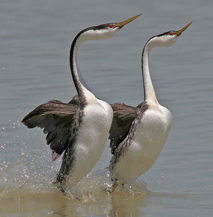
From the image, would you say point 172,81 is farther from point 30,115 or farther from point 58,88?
point 30,115

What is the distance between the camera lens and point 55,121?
10.5m

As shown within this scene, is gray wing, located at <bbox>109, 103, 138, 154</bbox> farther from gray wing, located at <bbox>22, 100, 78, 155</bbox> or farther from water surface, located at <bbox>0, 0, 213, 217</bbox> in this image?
gray wing, located at <bbox>22, 100, 78, 155</bbox>

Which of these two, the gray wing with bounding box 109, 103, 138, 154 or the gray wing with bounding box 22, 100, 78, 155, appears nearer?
the gray wing with bounding box 22, 100, 78, 155

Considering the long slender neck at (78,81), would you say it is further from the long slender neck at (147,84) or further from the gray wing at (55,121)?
the long slender neck at (147,84)

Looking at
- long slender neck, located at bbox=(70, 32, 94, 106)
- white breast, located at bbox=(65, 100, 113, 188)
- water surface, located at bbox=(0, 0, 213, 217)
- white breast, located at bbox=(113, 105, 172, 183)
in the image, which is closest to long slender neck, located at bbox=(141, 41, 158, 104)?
white breast, located at bbox=(113, 105, 172, 183)

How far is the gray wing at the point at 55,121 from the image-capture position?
10461 millimetres

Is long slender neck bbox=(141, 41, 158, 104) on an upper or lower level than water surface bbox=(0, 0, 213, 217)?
upper

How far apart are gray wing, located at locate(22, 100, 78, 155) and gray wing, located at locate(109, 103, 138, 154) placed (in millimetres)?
806

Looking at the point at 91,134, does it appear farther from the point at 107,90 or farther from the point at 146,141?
the point at 107,90

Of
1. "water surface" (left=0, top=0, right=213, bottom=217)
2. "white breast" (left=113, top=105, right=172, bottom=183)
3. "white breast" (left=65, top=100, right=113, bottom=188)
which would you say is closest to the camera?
"white breast" (left=65, top=100, right=113, bottom=188)

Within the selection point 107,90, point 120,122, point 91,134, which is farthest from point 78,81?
point 107,90

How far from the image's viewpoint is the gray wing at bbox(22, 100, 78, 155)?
34.3ft

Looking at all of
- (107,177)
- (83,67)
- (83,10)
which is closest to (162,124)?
(107,177)

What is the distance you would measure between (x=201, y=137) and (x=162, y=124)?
93.9 inches
